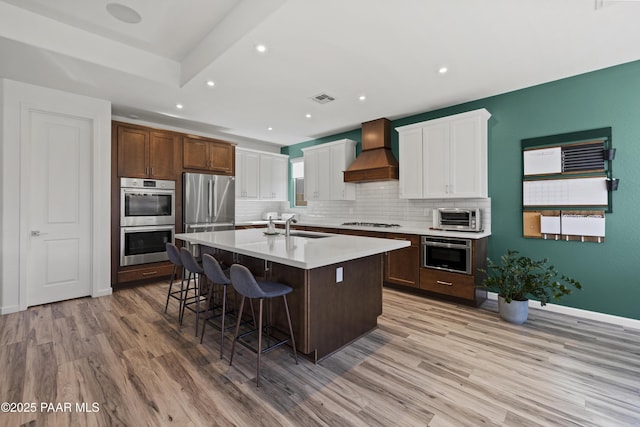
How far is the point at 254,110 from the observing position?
4.55m

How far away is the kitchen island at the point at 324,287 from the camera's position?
2.20 metres

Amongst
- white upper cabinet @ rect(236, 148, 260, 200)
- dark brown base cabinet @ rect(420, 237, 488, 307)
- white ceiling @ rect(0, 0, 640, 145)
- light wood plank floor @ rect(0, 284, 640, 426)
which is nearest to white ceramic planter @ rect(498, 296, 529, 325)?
light wood plank floor @ rect(0, 284, 640, 426)

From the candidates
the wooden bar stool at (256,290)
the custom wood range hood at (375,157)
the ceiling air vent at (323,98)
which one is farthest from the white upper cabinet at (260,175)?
the wooden bar stool at (256,290)

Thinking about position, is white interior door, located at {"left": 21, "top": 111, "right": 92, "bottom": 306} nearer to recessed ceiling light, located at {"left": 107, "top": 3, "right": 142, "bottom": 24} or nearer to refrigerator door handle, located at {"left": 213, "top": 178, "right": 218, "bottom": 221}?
refrigerator door handle, located at {"left": 213, "top": 178, "right": 218, "bottom": 221}

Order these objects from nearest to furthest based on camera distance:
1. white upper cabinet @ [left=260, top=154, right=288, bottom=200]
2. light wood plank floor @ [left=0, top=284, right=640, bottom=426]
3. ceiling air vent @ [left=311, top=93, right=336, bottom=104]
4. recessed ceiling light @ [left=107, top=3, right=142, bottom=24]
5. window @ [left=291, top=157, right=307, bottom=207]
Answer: light wood plank floor @ [left=0, top=284, right=640, bottom=426] → recessed ceiling light @ [left=107, top=3, right=142, bottom=24] → ceiling air vent @ [left=311, top=93, right=336, bottom=104] → white upper cabinet @ [left=260, top=154, right=288, bottom=200] → window @ [left=291, top=157, right=307, bottom=207]

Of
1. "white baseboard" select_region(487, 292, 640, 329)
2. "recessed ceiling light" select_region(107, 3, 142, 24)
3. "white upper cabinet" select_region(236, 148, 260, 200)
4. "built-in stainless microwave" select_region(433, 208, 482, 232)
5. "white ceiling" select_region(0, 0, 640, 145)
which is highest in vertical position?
"recessed ceiling light" select_region(107, 3, 142, 24)

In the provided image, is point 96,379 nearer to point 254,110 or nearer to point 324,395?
point 324,395

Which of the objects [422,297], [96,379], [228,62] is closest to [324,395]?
[96,379]

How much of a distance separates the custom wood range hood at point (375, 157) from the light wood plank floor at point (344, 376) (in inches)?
97.6

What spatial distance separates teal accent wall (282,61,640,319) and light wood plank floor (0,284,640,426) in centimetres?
48

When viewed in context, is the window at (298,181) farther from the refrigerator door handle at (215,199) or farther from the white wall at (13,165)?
the white wall at (13,165)

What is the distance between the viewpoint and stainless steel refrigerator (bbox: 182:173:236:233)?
194 inches

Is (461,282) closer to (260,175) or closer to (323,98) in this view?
(323,98)

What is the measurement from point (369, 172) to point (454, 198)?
4.66 ft
